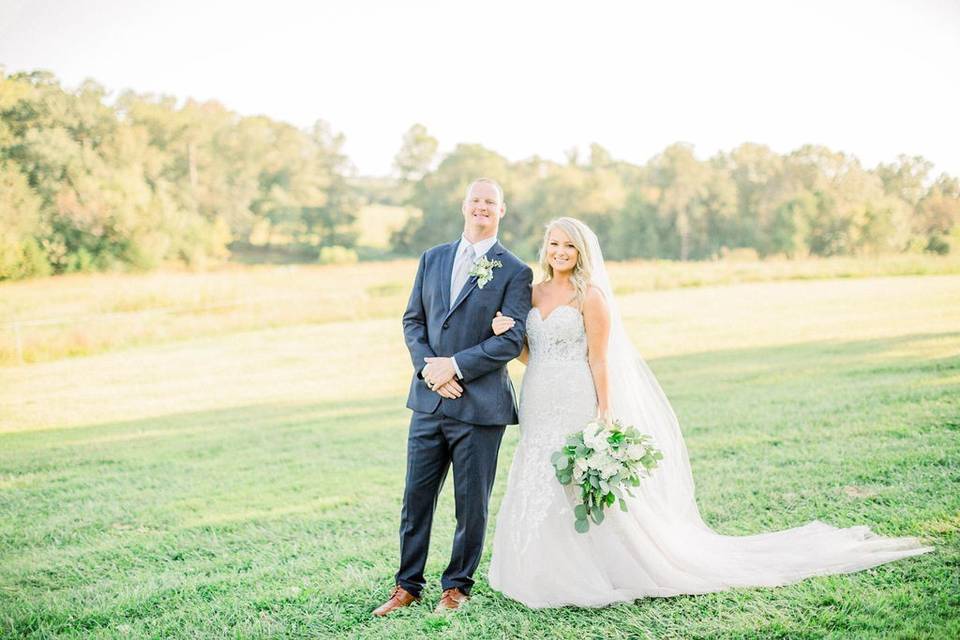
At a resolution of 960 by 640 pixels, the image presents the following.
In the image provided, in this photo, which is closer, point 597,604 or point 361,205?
point 597,604

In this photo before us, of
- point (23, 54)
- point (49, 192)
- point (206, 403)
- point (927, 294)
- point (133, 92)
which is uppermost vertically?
point (133, 92)

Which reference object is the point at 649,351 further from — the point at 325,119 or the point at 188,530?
the point at 325,119

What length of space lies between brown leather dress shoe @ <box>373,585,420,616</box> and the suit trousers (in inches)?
1.1

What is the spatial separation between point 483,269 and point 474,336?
36 centimetres

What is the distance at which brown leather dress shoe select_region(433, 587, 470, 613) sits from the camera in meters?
3.64

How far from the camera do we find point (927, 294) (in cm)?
1359

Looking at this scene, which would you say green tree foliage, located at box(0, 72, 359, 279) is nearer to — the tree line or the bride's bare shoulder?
the tree line

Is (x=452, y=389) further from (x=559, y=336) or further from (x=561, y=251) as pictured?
(x=561, y=251)

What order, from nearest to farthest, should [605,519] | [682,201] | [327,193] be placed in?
[605,519] < [682,201] < [327,193]

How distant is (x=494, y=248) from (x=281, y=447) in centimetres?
514

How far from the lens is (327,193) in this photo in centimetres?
3703

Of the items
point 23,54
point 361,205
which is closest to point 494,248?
point 23,54

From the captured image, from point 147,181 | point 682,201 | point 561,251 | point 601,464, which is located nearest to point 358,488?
point 601,464

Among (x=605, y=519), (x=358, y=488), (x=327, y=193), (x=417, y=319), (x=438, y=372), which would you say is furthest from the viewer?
(x=327, y=193)
